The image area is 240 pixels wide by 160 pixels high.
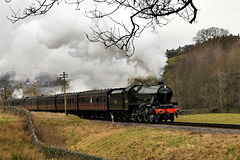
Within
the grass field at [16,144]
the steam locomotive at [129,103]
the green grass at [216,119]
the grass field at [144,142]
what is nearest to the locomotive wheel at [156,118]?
the steam locomotive at [129,103]

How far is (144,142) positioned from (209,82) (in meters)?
31.8

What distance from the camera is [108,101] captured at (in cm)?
2595

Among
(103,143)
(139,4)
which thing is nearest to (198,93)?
(103,143)

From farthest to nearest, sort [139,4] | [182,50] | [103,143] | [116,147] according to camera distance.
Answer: [182,50], [103,143], [116,147], [139,4]

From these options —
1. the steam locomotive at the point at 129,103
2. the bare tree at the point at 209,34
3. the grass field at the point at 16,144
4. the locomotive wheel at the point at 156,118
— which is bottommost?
the grass field at the point at 16,144

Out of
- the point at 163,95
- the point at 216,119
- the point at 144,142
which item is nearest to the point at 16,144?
the point at 144,142

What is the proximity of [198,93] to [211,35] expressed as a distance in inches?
915

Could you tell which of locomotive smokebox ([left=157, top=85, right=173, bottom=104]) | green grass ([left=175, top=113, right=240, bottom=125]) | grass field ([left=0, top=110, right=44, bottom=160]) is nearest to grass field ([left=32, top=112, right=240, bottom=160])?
grass field ([left=0, top=110, right=44, bottom=160])

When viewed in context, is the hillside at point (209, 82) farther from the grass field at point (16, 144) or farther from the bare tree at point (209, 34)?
the grass field at point (16, 144)

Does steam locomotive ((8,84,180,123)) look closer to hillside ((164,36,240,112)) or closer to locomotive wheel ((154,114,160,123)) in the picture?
locomotive wheel ((154,114,160,123))

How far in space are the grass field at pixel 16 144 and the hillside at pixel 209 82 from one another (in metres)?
28.1

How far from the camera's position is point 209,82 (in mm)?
44344

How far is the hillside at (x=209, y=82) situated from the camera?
41625mm

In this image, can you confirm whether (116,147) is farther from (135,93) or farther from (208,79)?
(208,79)
